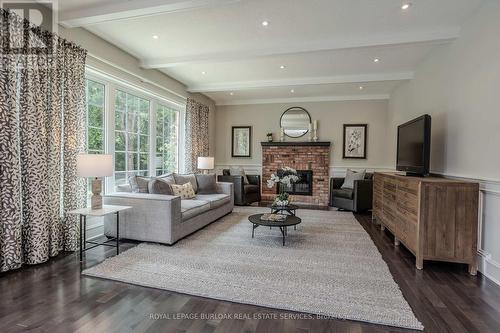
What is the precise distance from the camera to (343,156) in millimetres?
7188

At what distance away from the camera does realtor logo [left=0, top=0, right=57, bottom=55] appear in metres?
2.65

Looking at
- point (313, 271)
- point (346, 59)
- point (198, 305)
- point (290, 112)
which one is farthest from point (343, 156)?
point (198, 305)

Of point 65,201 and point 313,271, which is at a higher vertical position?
point 65,201

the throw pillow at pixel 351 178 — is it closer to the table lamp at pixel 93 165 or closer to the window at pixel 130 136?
the window at pixel 130 136

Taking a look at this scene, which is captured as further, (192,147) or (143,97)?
(192,147)

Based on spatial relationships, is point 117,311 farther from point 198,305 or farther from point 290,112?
point 290,112

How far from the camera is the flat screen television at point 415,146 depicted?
3.47 m

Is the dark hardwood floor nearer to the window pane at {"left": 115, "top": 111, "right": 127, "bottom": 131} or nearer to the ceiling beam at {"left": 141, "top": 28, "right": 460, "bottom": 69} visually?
the window pane at {"left": 115, "top": 111, "right": 127, "bottom": 131}

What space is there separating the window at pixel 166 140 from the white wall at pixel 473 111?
495cm

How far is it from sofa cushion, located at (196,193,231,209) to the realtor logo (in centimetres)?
292

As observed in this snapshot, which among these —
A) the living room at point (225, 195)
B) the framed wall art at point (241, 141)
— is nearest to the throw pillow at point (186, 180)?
the living room at point (225, 195)

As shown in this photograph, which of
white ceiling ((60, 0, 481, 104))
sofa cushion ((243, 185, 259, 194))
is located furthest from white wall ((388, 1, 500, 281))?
sofa cushion ((243, 185, 259, 194))

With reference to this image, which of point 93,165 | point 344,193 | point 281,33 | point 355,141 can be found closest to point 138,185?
point 93,165

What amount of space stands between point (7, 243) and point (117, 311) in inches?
60.3
